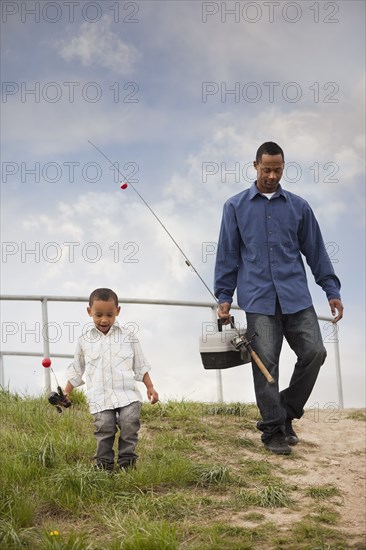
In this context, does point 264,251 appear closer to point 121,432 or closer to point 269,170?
point 269,170

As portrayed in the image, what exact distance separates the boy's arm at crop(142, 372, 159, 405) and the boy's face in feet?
1.41

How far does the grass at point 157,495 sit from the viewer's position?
4.14 metres

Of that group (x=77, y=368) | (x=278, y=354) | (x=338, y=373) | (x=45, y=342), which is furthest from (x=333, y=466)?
(x=45, y=342)

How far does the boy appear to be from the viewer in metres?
5.12

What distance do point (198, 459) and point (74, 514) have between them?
152 cm

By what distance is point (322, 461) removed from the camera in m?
6.32

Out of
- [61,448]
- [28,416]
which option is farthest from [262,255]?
[28,416]

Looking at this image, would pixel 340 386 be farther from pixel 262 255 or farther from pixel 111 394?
pixel 111 394

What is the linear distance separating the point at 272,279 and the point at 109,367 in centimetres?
149

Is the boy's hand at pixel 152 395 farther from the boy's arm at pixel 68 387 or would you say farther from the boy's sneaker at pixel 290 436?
the boy's sneaker at pixel 290 436

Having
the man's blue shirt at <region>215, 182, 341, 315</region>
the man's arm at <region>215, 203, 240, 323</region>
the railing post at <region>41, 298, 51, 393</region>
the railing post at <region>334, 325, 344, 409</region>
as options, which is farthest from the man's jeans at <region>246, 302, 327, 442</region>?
the railing post at <region>334, 325, 344, 409</region>

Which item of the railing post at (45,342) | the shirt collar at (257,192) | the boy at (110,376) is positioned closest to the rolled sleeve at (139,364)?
the boy at (110,376)

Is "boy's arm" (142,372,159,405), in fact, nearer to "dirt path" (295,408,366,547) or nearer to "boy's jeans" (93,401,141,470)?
"boy's jeans" (93,401,141,470)

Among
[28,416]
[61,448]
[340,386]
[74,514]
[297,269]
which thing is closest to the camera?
[74,514]
